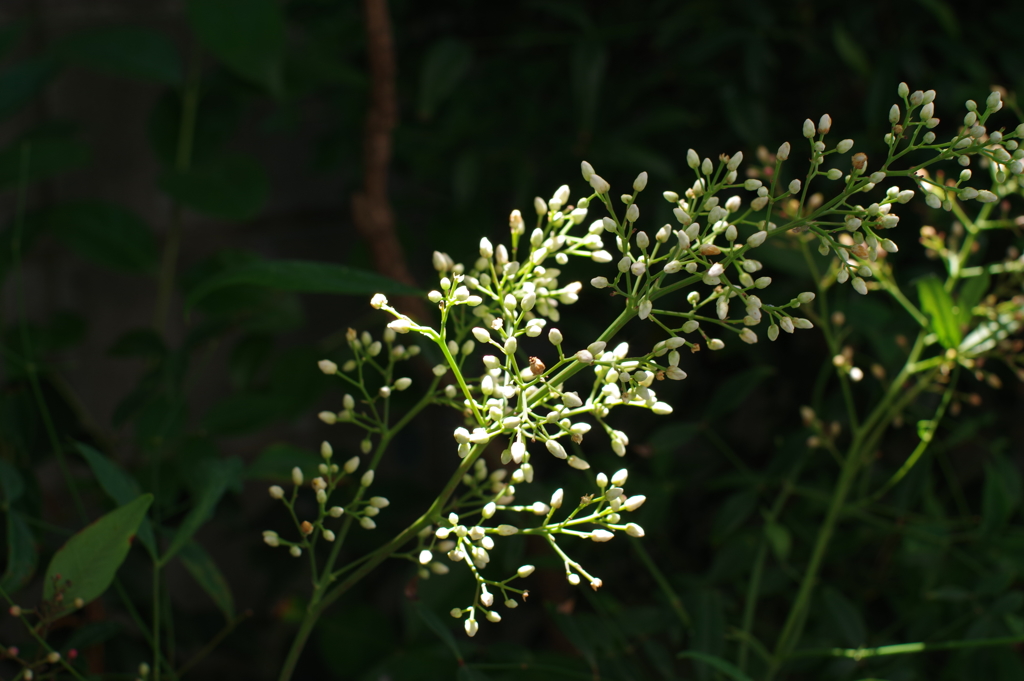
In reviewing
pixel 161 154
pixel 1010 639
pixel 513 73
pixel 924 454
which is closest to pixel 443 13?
pixel 513 73

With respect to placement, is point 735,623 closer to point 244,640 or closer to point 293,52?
point 244,640

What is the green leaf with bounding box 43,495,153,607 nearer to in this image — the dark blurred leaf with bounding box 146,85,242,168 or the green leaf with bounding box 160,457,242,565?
the green leaf with bounding box 160,457,242,565

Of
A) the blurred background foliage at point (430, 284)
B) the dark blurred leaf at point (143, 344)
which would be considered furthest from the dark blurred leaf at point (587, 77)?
the dark blurred leaf at point (143, 344)

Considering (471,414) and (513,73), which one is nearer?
(471,414)

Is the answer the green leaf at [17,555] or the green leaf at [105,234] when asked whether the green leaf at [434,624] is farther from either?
the green leaf at [105,234]

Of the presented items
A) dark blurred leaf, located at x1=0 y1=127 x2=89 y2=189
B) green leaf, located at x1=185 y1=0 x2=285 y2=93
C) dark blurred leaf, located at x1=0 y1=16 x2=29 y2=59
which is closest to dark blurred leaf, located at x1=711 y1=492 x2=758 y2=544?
green leaf, located at x1=185 y1=0 x2=285 y2=93

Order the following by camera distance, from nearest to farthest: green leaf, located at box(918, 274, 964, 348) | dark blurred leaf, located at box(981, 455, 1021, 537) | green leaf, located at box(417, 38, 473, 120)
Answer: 1. green leaf, located at box(918, 274, 964, 348)
2. dark blurred leaf, located at box(981, 455, 1021, 537)
3. green leaf, located at box(417, 38, 473, 120)
